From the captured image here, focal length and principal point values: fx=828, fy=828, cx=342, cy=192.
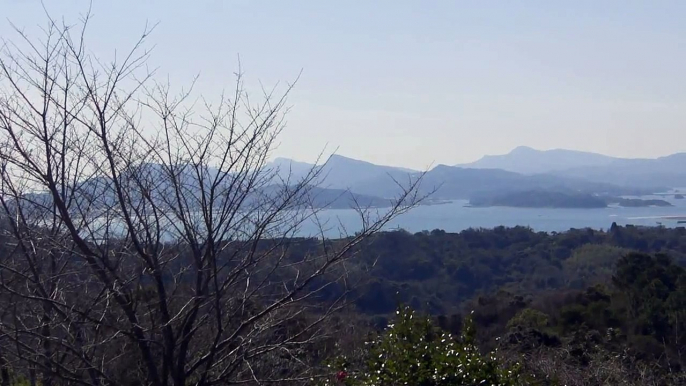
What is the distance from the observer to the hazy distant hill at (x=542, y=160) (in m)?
75.5

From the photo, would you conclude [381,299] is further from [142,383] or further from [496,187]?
[496,187]

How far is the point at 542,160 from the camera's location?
85812 mm

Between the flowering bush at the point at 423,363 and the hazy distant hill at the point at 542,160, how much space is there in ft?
213

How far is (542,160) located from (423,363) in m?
83.2

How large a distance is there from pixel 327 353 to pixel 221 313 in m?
1.65

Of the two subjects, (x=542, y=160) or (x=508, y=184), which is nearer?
(x=508, y=184)

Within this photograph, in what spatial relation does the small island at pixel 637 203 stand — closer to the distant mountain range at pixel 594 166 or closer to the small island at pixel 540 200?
the small island at pixel 540 200

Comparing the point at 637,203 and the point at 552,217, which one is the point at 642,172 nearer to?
the point at 637,203

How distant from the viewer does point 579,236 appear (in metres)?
35.4

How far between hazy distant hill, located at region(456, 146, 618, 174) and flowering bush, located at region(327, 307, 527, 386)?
64867mm

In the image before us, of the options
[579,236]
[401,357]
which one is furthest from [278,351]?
[579,236]

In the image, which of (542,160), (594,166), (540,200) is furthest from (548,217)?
(542,160)

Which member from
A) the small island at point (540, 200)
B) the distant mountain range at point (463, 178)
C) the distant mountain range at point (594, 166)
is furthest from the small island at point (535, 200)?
the distant mountain range at point (594, 166)

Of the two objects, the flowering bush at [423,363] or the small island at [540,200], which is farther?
the small island at [540,200]
